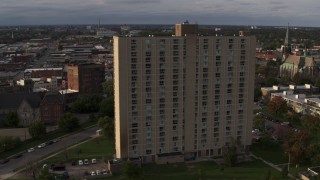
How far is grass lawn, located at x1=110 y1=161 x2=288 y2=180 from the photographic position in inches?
2032

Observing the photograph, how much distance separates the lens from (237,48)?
5888 centimetres

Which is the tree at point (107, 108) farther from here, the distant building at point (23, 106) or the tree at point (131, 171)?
the tree at point (131, 171)

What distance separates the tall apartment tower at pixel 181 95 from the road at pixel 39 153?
13153 millimetres

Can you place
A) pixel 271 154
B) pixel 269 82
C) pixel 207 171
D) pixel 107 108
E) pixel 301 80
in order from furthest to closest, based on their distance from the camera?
1. pixel 301 80
2. pixel 269 82
3. pixel 107 108
4. pixel 271 154
5. pixel 207 171

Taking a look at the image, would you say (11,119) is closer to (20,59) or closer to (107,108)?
(107,108)

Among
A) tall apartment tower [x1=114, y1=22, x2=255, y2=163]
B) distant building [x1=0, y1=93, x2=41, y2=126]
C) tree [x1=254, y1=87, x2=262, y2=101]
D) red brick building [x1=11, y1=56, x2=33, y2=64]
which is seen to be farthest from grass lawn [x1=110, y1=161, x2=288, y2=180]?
red brick building [x1=11, y1=56, x2=33, y2=64]

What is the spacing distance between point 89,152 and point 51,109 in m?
23.5

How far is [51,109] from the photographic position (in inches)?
3209

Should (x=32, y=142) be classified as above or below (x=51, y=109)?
below

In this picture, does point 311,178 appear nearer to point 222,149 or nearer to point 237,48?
point 222,149

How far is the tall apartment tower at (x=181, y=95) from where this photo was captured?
55062 millimetres

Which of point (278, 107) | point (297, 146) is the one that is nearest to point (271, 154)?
point (297, 146)

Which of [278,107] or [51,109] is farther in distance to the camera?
[278,107]

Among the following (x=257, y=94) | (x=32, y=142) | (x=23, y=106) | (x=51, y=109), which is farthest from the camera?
(x=257, y=94)
